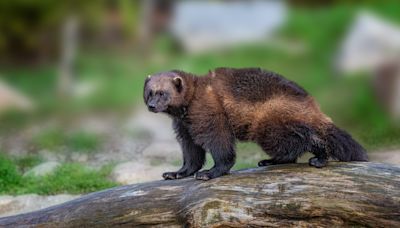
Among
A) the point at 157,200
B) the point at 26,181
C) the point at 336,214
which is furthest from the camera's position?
the point at 26,181

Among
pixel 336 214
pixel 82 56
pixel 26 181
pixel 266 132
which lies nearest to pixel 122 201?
pixel 266 132

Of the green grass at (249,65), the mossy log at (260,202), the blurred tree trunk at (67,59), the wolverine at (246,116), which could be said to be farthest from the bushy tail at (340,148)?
the blurred tree trunk at (67,59)

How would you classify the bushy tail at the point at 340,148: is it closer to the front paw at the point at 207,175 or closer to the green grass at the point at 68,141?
the front paw at the point at 207,175

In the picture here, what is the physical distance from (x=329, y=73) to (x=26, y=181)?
6.54 meters

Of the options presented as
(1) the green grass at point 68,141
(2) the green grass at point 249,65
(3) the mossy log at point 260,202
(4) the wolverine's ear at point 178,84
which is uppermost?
(2) the green grass at point 249,65

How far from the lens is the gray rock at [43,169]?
23.5ft

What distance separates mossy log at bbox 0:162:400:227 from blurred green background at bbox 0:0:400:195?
4.04 m

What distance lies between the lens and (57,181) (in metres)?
6.89

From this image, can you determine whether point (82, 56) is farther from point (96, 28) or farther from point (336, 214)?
point (336, 214)

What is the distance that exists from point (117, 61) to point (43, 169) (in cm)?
544

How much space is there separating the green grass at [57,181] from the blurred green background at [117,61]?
1.51 metres

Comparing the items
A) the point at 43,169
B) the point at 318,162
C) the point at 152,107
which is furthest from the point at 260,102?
the point at 43,169

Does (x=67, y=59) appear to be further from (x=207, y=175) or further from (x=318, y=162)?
(x=318, y=162)

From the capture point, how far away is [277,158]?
4887 millimetres
